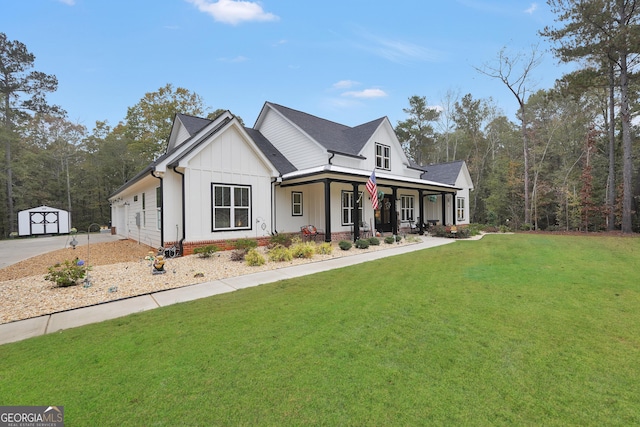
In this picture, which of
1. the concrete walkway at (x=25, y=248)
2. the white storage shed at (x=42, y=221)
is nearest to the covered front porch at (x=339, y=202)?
the concrete walkway at (x=25, y=248)

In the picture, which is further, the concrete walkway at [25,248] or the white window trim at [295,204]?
the white window trim at [295,204]

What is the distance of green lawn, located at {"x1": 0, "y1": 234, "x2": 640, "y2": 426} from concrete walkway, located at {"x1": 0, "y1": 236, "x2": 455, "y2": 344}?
1.48 ft

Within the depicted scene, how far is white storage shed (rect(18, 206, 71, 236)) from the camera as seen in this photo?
2167cm

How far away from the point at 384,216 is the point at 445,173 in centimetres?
884

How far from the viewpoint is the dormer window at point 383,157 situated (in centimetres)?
1683

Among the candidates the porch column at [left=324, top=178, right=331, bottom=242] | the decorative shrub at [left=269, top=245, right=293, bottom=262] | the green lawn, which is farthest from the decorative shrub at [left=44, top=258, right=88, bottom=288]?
the porch column at [left=324, top=178, right=331, bottom=242]

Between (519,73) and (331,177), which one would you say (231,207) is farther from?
(519,73)

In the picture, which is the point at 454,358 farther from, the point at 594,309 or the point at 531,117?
→ the point at 531,117

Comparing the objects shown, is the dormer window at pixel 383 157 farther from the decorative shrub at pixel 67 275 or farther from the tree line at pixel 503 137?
the decorative shrub at pixel 67 275

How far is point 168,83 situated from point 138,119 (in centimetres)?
562

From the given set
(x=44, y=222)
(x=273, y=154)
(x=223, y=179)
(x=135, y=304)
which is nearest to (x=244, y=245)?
(x=223, y=179)

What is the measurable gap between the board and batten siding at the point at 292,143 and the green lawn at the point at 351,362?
9989mm

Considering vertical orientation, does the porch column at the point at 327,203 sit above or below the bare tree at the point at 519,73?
below

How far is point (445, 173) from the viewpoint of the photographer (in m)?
22.6
